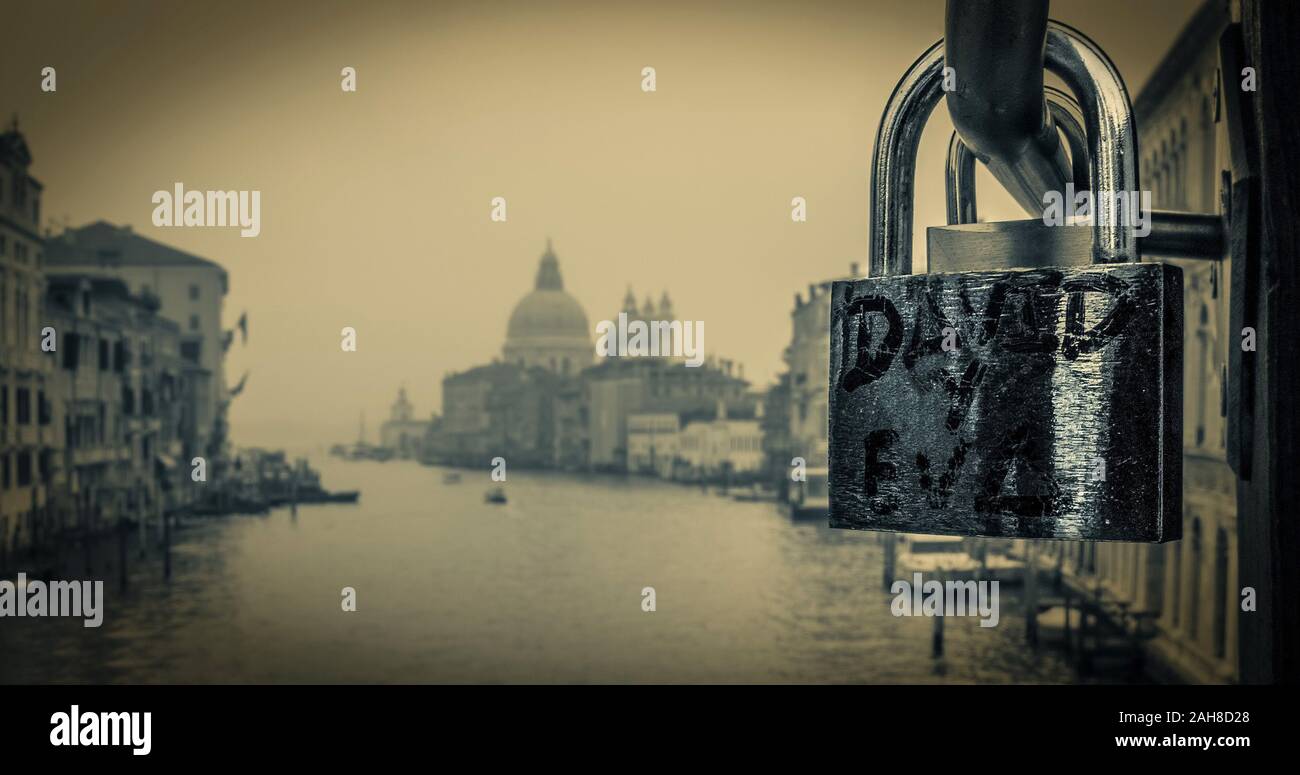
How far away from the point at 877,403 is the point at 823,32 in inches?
366

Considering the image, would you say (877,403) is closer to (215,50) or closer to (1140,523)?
(1140,523)

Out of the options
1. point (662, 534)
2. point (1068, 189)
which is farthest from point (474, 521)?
point (1068, 189)

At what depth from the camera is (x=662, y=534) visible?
10.6 metres

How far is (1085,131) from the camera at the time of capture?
365mm

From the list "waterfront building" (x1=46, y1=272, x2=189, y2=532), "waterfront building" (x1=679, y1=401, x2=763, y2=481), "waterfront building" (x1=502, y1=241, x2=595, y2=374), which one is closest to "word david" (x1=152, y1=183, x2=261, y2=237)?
"waterfront building" (x1=46, y1=272, x2=189, y2=532)

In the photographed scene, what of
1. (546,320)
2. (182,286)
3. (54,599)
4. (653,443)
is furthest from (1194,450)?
(54,599)

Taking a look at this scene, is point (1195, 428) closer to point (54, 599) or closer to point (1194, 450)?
point (1194, 450)

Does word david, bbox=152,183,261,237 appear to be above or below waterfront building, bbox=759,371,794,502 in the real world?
above

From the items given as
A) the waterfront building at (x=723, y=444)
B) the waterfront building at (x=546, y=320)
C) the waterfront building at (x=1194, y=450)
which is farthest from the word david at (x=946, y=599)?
the waterfront building at (x=546, y=320)

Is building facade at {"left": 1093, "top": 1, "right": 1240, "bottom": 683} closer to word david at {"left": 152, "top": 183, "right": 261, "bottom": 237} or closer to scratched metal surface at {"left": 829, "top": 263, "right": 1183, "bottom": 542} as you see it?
word david at {"left": 152, "top": 183, "right": 261, "bottom": 237}

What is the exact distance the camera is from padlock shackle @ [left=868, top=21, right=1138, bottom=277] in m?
0.33

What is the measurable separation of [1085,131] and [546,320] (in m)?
9.59
